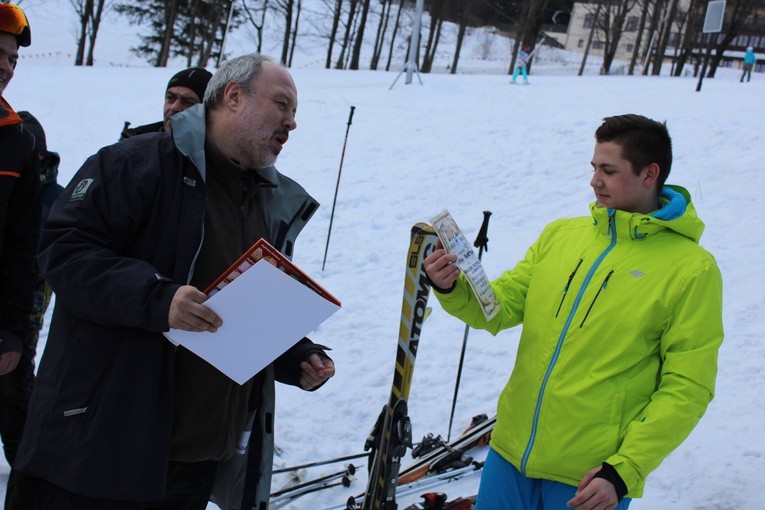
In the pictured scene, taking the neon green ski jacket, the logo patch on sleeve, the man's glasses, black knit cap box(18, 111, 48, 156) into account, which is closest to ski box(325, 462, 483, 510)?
the neon green ski jacket

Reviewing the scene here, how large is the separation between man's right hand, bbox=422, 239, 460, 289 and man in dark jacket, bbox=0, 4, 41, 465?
67.3 inches

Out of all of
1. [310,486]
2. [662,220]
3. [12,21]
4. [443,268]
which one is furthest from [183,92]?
[662,220]

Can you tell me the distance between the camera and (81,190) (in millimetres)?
1929

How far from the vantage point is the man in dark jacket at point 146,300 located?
6.12 ft

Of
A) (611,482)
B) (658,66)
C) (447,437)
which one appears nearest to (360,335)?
(447,437)

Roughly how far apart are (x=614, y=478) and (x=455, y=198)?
8491 millimetres

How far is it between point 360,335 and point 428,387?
1095 mm

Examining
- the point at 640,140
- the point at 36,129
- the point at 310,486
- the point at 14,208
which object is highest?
the point at 640,140

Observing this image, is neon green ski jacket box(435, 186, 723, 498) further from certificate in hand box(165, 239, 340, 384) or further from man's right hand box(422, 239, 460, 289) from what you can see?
certificate in hand box(165, 239, 340, 384)

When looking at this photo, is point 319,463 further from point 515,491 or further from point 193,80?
point 193,80

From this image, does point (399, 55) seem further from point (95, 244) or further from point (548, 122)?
point (95, 244)

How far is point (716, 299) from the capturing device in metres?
2.16

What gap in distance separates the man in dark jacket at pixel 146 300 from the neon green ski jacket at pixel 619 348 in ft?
3.01

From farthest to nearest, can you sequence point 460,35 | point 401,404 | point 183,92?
point 460,35
point 183,92
point 401,404
